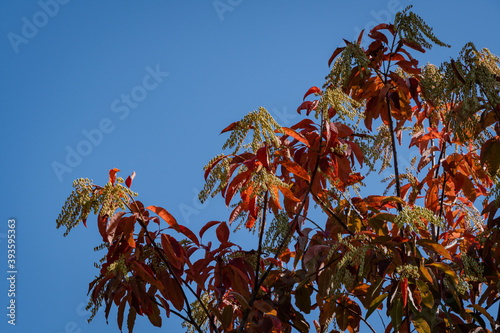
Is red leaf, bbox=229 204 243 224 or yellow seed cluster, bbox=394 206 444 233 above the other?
red leaf, bbox=229 204 243 224

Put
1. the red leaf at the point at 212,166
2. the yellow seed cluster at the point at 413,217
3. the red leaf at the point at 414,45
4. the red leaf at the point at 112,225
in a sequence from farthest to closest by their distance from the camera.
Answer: the red leaf at the point at 414,45, the red leaf at the point at 212,166, the red leaf at the point at 112,225, the yellow seed cluster at the point at 413,217

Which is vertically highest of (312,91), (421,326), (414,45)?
(414,45)

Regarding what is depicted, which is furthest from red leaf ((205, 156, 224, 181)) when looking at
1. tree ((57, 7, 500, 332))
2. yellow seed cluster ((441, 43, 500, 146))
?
yellow seed cluster ((441, 43, 500, 146))

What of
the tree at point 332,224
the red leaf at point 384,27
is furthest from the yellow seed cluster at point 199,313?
the red leaf at point 384,27

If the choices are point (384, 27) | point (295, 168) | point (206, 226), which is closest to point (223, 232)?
point (206, 226)

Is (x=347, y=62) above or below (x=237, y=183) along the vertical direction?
above

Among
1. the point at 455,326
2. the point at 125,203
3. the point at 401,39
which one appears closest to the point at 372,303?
the point at 455,326

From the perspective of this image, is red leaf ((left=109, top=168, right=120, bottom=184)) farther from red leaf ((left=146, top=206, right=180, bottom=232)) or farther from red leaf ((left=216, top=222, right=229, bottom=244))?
red leaf ((left=216, top=222, right=229, bottom=244))

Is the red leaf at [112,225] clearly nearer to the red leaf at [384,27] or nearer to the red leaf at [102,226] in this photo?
the red leaf at [102,226]

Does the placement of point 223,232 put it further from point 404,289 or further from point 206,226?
point 404,289

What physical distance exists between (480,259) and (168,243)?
133 centimetres

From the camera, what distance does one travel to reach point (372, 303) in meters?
1.82

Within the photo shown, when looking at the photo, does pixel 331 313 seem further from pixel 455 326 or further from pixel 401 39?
pixel 401 39

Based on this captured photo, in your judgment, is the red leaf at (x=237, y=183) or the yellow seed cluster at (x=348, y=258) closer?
the yellow seed cluster at (x=348, y=258)
